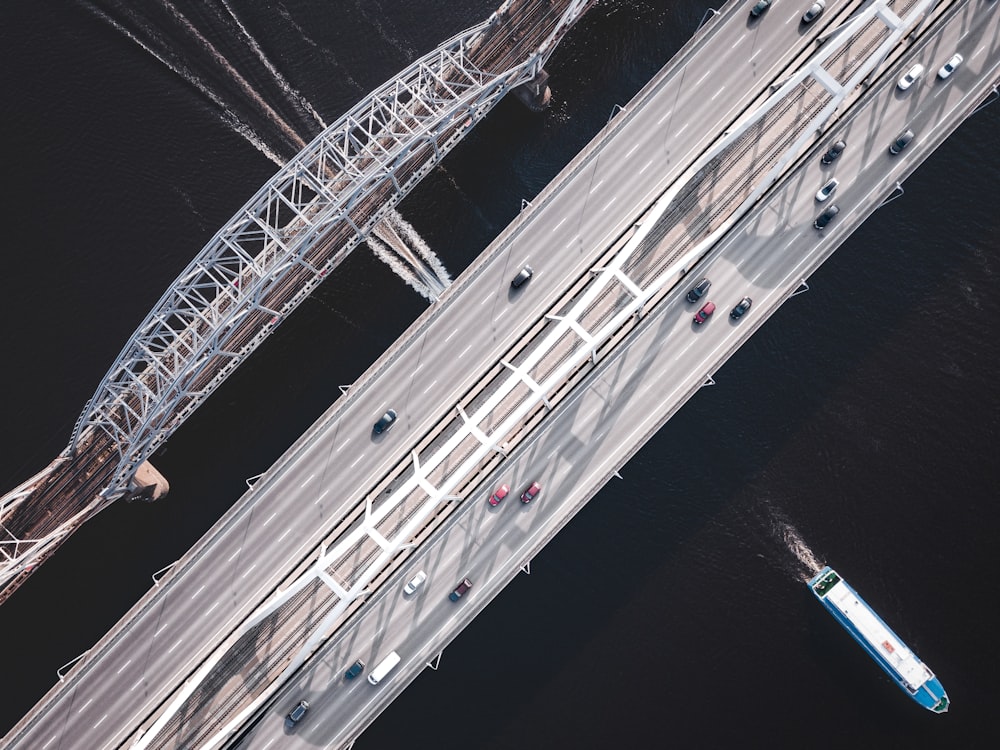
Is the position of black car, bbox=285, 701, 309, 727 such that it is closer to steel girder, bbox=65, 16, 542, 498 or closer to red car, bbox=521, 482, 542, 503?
steel girder, bbox=65, 16, 542, 498

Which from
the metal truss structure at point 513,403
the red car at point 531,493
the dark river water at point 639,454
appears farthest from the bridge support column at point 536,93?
the red car at point 531,493

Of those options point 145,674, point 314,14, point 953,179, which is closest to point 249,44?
point 314,14

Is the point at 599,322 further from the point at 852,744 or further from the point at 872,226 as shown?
the point at 852,744

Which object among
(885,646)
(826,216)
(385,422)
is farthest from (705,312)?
(885,646)

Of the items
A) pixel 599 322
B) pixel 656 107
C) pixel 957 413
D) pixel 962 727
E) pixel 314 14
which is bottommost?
pixel 962 727

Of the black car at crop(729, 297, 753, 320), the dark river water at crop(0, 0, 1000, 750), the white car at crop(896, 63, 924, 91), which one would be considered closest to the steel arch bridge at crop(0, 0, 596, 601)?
the dark river water at crop(0, 0, 1000, 750)
